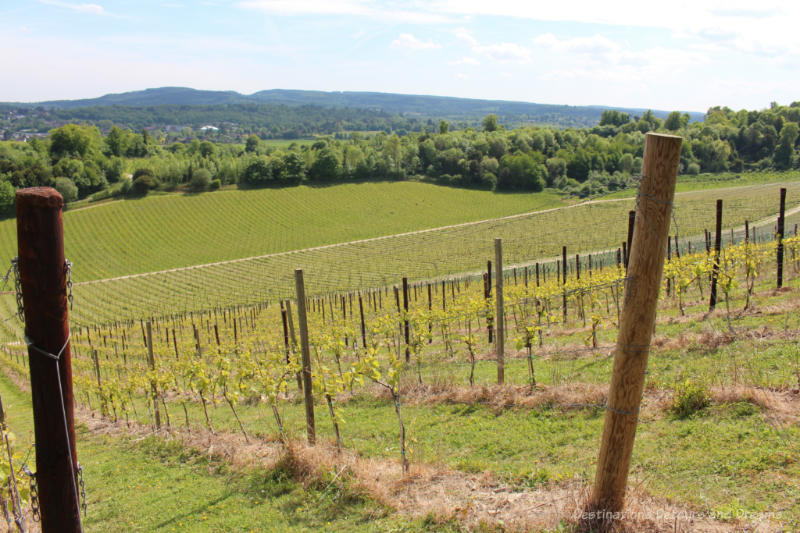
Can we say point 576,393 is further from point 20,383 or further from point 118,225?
point 118,225

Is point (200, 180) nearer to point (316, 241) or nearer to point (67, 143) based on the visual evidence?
point (316, 241)

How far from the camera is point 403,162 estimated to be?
88688 mm

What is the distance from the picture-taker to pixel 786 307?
398 inches

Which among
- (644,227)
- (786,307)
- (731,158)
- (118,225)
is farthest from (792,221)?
(118,225)

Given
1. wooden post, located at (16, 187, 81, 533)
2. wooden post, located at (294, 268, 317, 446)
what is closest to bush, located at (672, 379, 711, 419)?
wooden post, located at (294, 268, 317, 446)

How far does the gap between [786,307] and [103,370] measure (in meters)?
21.6

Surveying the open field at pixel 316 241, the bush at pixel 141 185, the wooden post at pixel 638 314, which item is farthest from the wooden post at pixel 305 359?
the bush at pixel 141 185

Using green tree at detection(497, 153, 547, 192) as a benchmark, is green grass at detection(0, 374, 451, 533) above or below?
below

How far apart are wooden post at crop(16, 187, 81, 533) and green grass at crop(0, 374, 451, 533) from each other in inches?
105

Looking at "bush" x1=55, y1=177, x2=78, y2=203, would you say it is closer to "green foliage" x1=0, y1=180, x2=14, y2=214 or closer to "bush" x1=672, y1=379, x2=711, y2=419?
"green foliage" x1=0, y1=180, x2=14, y2=214

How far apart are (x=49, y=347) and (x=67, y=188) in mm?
76860

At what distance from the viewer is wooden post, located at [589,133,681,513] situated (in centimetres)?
384

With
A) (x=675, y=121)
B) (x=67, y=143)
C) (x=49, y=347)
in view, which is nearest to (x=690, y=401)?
(x=49, y=347)

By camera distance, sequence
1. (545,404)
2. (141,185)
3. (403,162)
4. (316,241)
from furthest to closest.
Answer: (403,162), (141,185), (316,241), (545,404)
